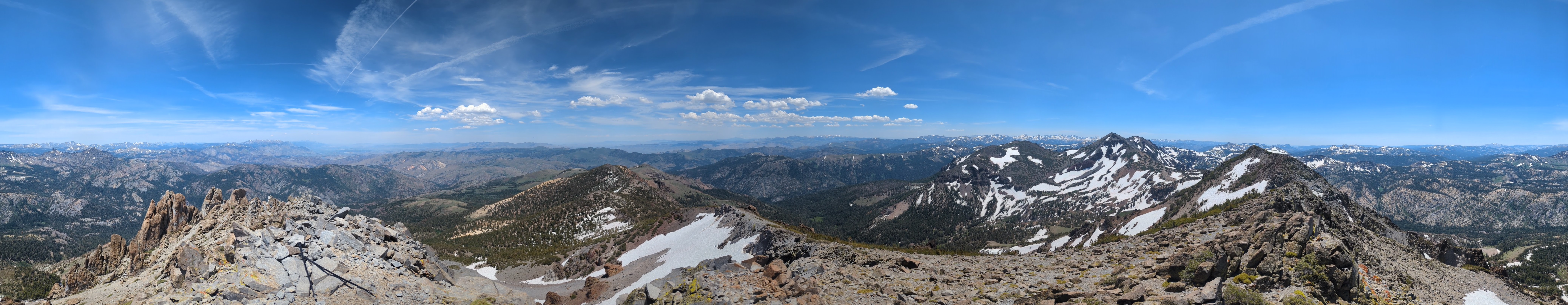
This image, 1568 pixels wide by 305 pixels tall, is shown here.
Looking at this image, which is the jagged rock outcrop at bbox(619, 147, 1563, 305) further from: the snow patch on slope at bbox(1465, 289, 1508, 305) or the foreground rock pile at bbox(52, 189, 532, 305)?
the foreground rock pile at bbox(52, 189, 532, 305)

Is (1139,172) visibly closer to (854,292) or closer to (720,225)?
(720,225)

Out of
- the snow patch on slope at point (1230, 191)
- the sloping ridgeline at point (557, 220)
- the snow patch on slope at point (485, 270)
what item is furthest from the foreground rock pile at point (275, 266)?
the snow patch on slope at point (1230, 191)

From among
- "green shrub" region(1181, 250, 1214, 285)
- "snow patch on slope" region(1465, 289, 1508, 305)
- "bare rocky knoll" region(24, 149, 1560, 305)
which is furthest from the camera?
"snow patch on slope" region(1465, 289, 1508, 305)

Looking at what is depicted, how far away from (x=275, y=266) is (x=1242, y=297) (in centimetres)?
3713

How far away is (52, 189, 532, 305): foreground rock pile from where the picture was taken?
2028 centimetres

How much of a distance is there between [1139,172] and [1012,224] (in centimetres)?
→ 7069

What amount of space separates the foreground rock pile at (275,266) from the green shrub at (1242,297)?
34.5m

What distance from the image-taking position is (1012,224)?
559 ft

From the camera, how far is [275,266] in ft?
71.3

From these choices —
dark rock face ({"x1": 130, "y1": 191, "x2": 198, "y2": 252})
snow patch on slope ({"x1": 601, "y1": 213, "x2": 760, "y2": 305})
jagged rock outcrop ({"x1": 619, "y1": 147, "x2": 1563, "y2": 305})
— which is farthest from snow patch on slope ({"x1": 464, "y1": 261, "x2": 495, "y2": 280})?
jagged rock outcrop ({"x1": 619, "y1": 147, "x2": 1563, "y2": 305})

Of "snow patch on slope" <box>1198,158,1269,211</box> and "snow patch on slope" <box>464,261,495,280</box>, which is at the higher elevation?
"snow patch on slope" <box>1198,158,1269,211</box>

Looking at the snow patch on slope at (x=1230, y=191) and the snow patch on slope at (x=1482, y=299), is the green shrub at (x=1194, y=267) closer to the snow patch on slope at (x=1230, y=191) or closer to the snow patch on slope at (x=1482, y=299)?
the snow patch on slope at (x=1482, y=299)

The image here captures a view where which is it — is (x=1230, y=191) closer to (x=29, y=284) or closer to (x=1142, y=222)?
(x=1142, y=222)

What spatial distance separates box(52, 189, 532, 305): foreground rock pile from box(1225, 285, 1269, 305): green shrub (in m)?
34.5
